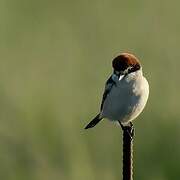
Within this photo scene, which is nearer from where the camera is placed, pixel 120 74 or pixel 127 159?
pixel 127 159

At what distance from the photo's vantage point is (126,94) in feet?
4.30

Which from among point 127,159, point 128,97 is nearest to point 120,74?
point 128,97

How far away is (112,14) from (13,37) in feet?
0.96

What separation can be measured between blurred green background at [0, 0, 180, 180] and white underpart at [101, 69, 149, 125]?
0.74 ft

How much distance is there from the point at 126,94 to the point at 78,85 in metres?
0.53

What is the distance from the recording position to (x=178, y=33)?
195 cm

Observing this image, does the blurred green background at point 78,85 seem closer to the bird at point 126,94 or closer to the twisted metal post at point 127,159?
the bird at point 126,94

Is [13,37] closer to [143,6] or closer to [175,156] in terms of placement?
[143,6]

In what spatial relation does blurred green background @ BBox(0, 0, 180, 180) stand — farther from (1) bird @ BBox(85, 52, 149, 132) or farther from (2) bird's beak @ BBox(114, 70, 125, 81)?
(2) bird's beak @ BBox(114, 70, 125, 81)

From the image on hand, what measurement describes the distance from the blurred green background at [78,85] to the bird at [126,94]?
0.73 ft

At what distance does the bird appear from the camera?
49.7 inches

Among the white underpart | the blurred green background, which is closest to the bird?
the white underpart

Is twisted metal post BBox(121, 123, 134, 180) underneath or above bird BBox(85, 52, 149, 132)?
above

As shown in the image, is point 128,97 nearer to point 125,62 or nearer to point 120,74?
point 120,74
